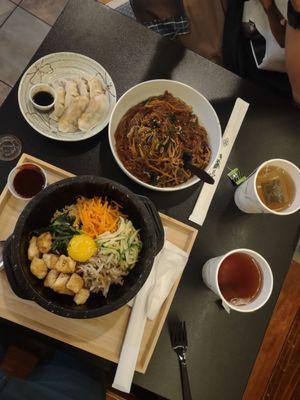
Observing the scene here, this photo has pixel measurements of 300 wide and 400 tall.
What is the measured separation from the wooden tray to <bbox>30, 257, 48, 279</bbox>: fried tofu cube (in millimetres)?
226

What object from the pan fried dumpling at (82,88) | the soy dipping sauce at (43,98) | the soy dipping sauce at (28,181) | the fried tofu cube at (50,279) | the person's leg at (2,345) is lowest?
the person's leg at (2,345)

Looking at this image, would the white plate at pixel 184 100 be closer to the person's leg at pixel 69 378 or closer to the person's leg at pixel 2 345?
the person's leg at pixel 69 378

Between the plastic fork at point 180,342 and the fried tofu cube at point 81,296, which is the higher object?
the fried tofu cube at point 81,296

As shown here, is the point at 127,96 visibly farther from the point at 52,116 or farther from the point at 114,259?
the point at 114,259

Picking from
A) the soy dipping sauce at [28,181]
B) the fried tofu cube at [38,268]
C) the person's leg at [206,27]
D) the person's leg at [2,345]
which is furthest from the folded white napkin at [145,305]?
the person's leg at [206,27]

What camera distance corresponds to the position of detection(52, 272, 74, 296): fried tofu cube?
1.19m

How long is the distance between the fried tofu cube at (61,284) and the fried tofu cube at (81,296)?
27mm

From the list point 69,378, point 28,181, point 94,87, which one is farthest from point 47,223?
point 69,378

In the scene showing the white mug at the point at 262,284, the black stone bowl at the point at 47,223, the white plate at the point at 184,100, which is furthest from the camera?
the white plate at the point at 184,100

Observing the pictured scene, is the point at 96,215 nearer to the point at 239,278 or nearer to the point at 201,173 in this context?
the point at 201,173

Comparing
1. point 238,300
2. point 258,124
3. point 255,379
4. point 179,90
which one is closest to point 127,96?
point 179,90

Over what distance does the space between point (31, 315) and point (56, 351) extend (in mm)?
418

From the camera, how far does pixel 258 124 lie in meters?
1.68

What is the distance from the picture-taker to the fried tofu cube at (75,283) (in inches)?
47.3
